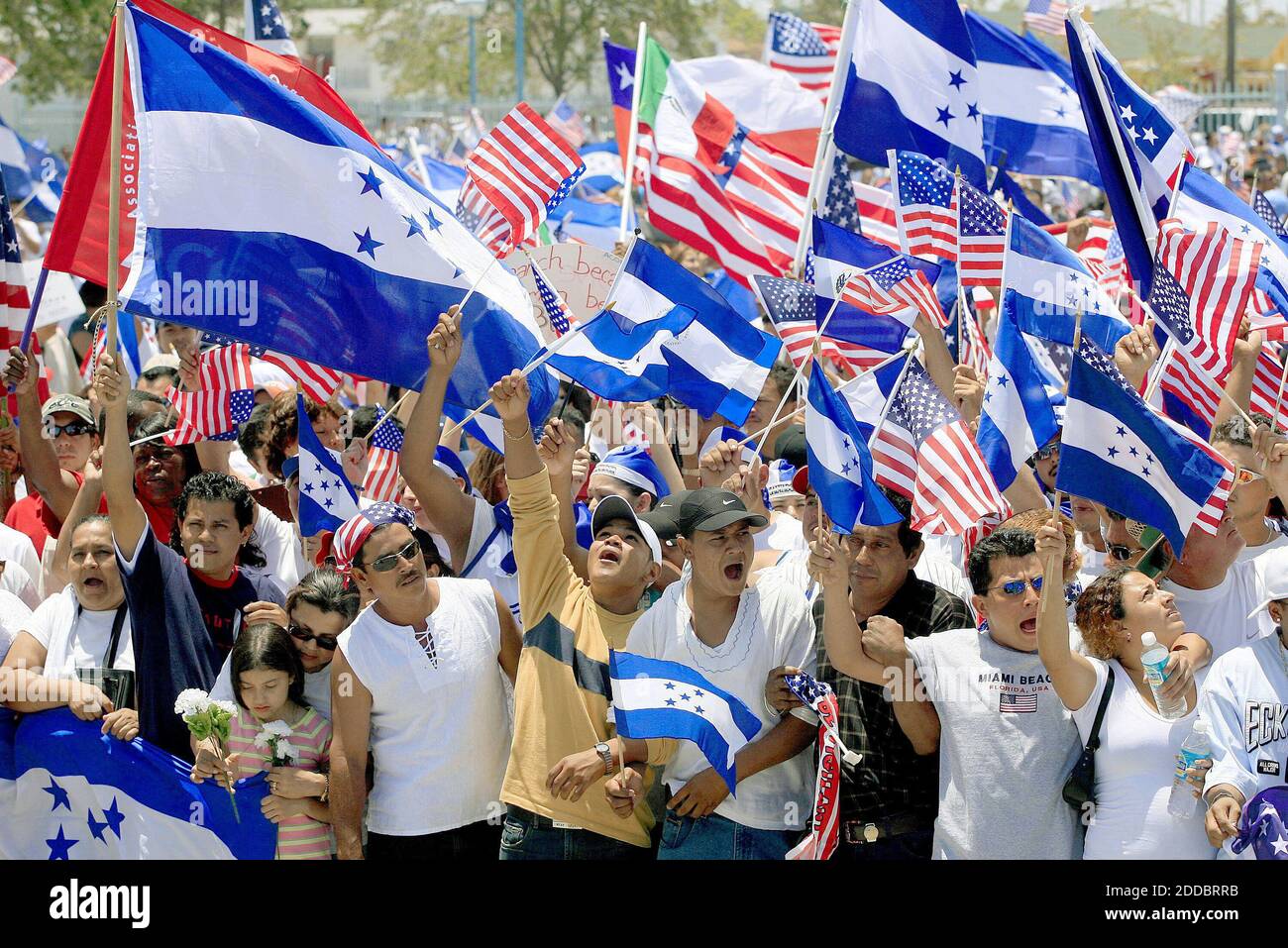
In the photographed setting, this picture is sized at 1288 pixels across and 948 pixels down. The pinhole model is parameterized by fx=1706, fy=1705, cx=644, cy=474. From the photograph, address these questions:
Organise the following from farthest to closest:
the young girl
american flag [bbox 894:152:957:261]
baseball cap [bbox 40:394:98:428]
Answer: american flag [bbox 894:152:957:261] < baseball cap [bbox 40:394:98:428] < the young girl

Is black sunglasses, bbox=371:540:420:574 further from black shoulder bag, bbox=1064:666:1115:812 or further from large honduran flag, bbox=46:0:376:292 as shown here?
black shoulder bag, bbox=1064:666:1115:812

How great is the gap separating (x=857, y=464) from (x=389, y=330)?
2.01m

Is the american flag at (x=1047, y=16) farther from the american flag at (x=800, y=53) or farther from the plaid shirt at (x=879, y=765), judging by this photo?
the plaid shirt at (x=879, y=765)

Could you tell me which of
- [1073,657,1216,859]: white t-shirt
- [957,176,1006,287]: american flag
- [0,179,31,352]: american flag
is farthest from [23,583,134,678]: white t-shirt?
[957,176,1006,287]: american flag

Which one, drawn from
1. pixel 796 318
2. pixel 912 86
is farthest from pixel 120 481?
pixel 912 86

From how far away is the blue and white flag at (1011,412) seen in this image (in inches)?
264

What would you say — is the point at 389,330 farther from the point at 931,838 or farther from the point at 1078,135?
the point at 1078,135

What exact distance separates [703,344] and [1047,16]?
652cm

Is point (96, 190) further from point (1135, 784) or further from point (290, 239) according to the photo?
point (1135, 784)

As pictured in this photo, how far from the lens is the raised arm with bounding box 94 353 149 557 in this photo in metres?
5.93

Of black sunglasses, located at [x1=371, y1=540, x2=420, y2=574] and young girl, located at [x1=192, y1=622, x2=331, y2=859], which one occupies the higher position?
black sunglasses, located at [x1=371, y1=540, x2=420, y2=574]

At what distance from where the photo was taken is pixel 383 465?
25.3 ft

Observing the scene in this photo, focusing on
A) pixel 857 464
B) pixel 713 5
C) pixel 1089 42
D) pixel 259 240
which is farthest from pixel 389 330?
pixel 713 5

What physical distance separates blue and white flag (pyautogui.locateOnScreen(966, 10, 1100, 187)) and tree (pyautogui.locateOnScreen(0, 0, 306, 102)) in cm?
2901
